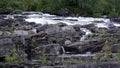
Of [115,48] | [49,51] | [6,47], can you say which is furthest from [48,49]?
[115,48]

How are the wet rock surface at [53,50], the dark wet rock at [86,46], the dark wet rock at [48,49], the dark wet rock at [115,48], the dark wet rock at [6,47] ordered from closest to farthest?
the wet rock surface at [53,50], the dark wet rock at [6,47], the dark wet rock at [48,49], the dark wet rock at [115,48], the dark wet rock at [86,46]

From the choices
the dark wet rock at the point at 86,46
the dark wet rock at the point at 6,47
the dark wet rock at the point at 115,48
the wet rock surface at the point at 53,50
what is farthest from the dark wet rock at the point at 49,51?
the dark wet rock at the point at 115,48

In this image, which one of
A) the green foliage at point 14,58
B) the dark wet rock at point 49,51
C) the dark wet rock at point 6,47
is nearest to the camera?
the green foliage at point 14,58

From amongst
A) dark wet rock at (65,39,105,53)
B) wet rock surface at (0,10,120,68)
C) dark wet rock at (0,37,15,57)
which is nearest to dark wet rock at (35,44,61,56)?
wet rock surface at (0,10,120,68)

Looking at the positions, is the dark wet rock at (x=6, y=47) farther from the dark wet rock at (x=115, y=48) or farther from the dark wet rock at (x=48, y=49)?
the dark wet rock at (x=115, y=48)

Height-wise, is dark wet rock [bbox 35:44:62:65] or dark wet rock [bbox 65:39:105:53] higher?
dark wet rock [bbox 35:44:62:65]

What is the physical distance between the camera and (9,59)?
13.7 m

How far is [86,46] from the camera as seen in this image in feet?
55.2

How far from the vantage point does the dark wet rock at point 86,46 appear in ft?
54.6

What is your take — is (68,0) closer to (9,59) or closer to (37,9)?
(37,9)

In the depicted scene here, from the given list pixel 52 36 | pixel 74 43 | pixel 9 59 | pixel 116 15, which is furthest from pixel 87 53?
pixel 116 15

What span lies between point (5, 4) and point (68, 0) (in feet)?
30.3

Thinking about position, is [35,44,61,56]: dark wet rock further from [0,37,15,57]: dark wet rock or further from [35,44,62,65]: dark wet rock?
[0,37,15,57]: dark wet rock

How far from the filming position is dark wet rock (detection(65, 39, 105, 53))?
16.7m
